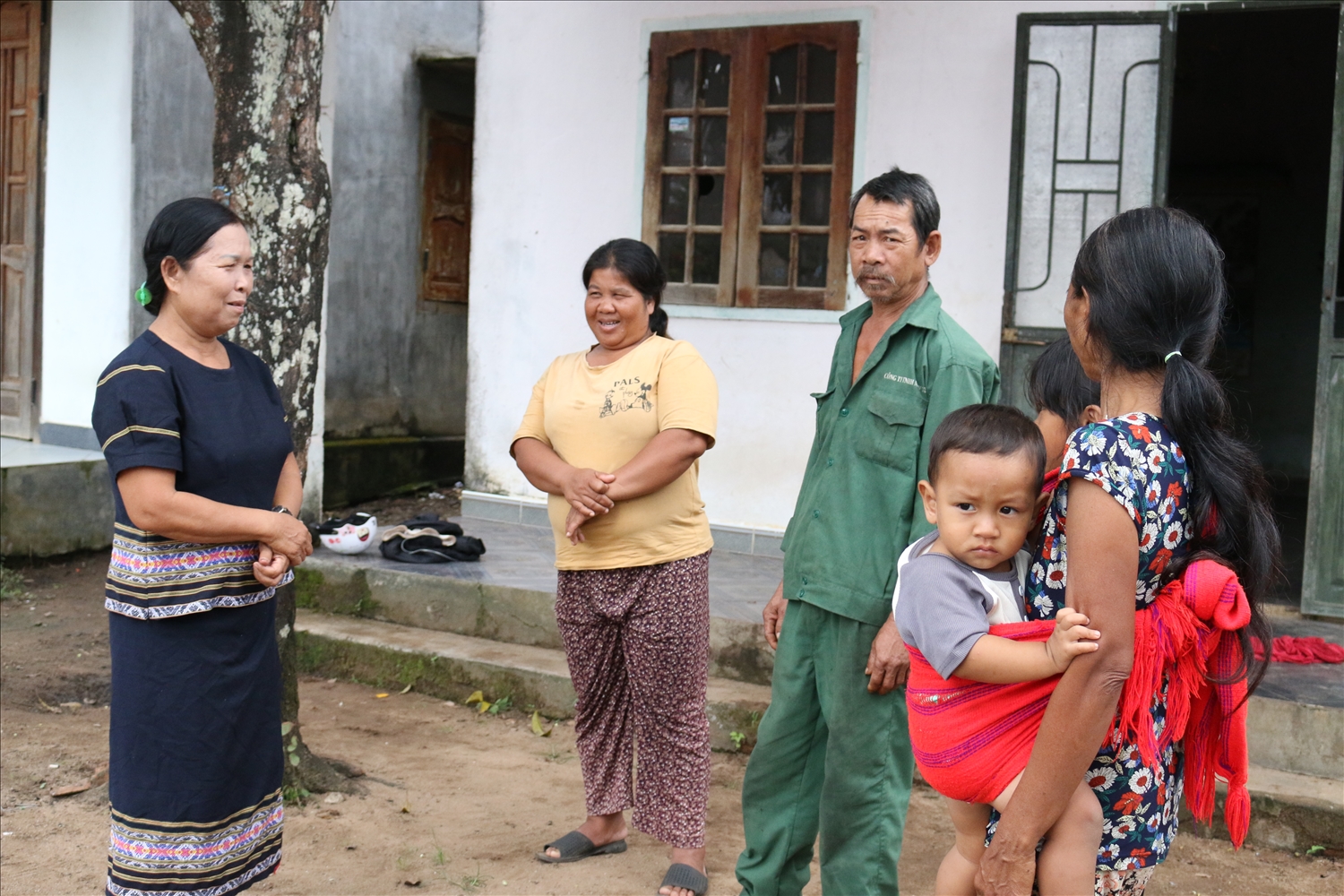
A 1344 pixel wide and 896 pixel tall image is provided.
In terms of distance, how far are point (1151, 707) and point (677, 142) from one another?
17.5ft

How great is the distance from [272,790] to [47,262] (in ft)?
21.5

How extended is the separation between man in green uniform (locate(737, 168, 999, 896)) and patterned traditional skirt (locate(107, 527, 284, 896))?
52.7 inches

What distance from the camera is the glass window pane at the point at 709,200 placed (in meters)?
6.57

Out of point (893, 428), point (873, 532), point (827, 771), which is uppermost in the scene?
point (893, 428)

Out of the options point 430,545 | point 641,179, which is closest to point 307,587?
point 430,545

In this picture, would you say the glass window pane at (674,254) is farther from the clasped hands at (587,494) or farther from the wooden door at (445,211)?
the clasped hands at (587,494)

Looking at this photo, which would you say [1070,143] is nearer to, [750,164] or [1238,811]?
[750,164]

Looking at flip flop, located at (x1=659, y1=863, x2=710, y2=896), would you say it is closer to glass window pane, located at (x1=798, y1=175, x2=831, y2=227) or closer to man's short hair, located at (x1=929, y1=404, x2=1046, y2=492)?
man's short hair, located at (x1=929, y1=404, x2=1046, y2=492)

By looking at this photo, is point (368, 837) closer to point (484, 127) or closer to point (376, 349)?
point (484, 127)

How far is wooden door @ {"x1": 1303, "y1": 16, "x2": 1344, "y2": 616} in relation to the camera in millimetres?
5031

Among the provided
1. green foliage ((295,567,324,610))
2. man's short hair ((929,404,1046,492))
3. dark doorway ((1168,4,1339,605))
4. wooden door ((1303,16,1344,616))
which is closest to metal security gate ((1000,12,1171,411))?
wooden door ((1303,16,1344,616))

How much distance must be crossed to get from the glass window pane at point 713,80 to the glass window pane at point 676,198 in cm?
44

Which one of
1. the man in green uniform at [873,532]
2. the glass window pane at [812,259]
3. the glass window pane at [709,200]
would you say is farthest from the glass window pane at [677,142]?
the man in green uniform at [873,532]

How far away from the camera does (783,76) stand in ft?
20.9
